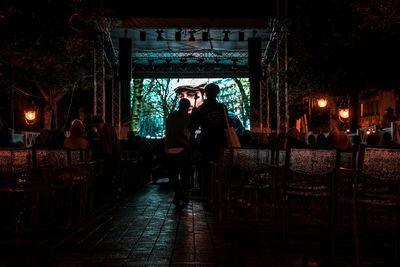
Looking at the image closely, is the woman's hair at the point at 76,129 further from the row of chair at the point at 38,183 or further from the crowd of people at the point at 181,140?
the row of chair at the point at 38,183

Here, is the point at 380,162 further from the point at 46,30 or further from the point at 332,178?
the point at 46,30

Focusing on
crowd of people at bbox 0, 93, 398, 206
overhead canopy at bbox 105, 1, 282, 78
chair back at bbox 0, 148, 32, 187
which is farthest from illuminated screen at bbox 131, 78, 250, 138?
chair back at bbox 0, 148, 32, 187

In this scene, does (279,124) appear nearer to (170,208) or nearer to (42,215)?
(170,208)

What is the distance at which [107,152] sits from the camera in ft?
26.5

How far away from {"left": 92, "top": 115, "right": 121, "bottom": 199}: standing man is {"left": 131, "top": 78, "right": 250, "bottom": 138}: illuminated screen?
14.4 m

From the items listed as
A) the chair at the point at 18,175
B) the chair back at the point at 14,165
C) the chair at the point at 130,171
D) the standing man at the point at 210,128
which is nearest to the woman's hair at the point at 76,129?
the standing man at the point at 210,128

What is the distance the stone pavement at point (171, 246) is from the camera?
3.66 m

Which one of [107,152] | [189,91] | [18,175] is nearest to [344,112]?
[189,91]

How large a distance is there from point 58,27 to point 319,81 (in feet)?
24.9

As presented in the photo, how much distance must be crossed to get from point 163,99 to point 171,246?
19.3m

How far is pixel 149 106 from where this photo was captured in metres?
23.3

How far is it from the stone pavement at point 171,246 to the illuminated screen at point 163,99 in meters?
17.1

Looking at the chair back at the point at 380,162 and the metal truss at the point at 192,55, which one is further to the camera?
the metal truss at the point at 192,55

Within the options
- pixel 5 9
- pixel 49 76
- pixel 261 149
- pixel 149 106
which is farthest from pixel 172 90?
pixel 261 149
